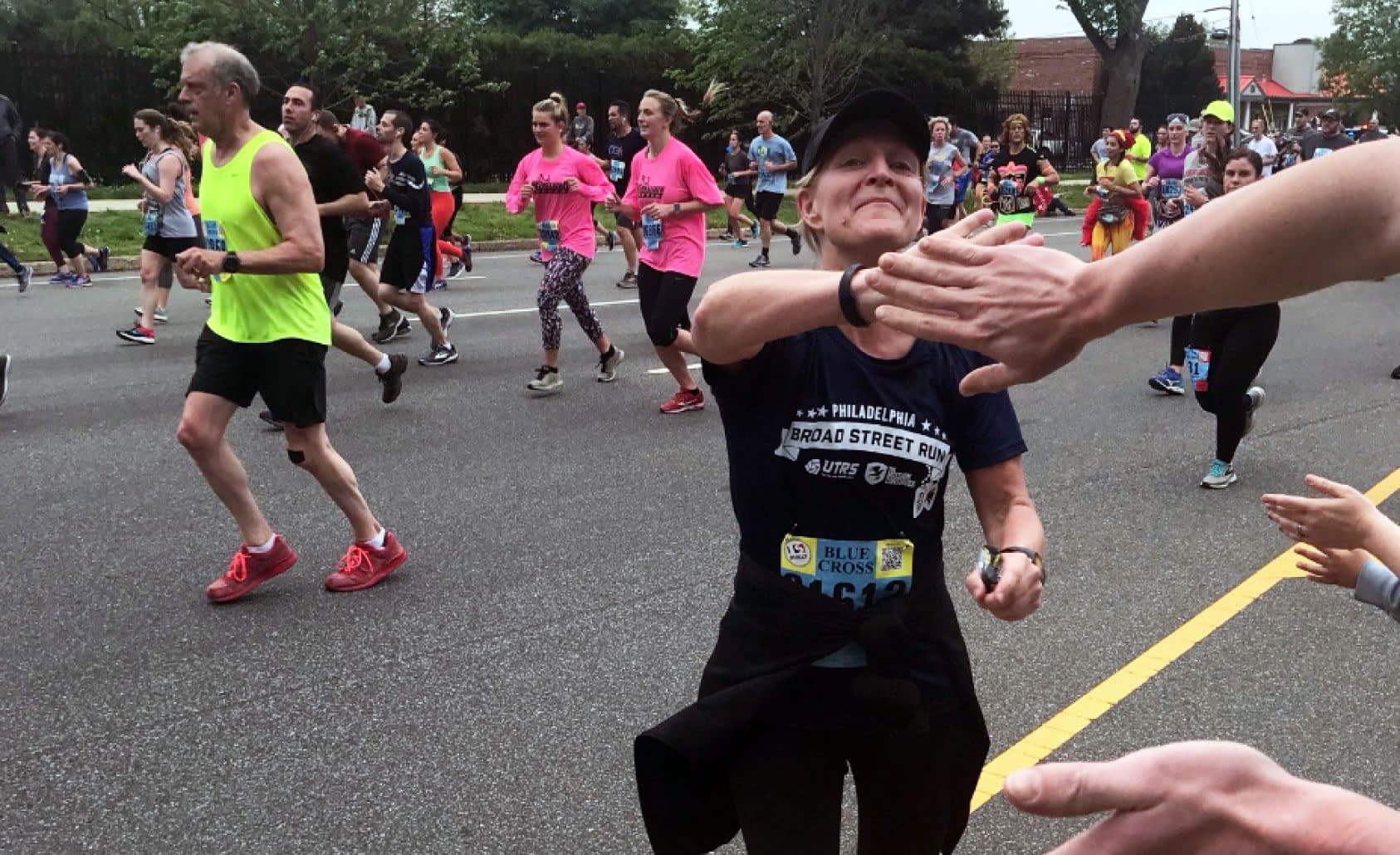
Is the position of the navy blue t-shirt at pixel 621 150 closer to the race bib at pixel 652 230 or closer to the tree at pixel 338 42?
the race bib at pixel 652 230

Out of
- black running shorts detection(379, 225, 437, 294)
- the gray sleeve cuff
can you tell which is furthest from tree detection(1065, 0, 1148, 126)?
the gray sleeve cuff

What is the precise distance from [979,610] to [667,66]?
34777 mm

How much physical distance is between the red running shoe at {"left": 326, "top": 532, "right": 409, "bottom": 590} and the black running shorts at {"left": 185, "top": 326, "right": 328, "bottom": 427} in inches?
22.0

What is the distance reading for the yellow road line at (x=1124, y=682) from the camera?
3891mm

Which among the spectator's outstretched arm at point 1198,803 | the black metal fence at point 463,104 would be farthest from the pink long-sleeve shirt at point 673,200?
the black metal fence at point 463,104

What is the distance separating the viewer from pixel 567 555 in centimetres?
583

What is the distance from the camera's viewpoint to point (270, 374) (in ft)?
17.6

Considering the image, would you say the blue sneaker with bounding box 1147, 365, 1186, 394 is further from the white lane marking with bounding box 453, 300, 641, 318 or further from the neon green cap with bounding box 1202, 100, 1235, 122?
the white lane marking with bounding box 453, 300, 641, 318

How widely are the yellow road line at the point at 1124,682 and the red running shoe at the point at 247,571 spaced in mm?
2959

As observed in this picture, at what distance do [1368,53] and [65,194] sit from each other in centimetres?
6008

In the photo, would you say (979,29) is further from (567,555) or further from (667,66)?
(567,555)

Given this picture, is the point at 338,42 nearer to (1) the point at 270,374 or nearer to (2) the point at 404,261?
(2) the point at 404,261

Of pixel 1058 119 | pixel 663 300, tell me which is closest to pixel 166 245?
pixel 663 300

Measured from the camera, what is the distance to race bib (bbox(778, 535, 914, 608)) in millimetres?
2357
